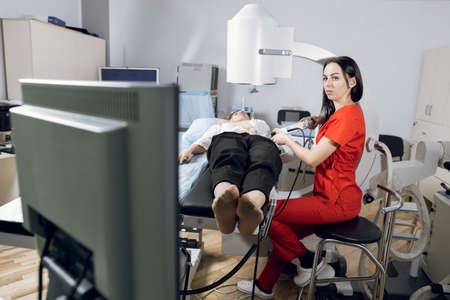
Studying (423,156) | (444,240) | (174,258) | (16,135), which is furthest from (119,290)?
(444,240)

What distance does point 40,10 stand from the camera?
10.8ft

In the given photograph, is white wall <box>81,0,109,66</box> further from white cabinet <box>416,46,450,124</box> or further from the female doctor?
white cabinet <box>416,46,450,124</box>

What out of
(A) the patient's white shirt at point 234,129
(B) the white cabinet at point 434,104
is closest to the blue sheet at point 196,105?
(A) the patient's white shirt at point 234,129

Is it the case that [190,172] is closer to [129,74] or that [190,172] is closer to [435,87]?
[129,74]

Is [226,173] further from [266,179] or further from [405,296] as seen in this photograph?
[405,296]

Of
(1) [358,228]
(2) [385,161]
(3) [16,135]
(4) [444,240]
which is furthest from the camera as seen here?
(4) [444,240]

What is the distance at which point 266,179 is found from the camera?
1.32 meters

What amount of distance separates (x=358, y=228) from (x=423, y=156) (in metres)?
0.58

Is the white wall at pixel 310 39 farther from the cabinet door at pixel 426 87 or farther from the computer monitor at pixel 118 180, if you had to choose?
the computer monitor at pixel 118 180

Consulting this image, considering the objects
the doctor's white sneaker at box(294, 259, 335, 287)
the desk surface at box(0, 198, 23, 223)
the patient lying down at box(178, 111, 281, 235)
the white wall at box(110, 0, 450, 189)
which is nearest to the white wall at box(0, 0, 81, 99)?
→ the white wall at box(110, 0, 450, 189)

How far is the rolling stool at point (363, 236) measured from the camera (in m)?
Result: 1.37

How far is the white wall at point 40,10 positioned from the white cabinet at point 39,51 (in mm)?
122

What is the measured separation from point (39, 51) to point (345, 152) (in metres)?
2.80

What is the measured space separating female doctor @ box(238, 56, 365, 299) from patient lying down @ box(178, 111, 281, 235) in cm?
19
